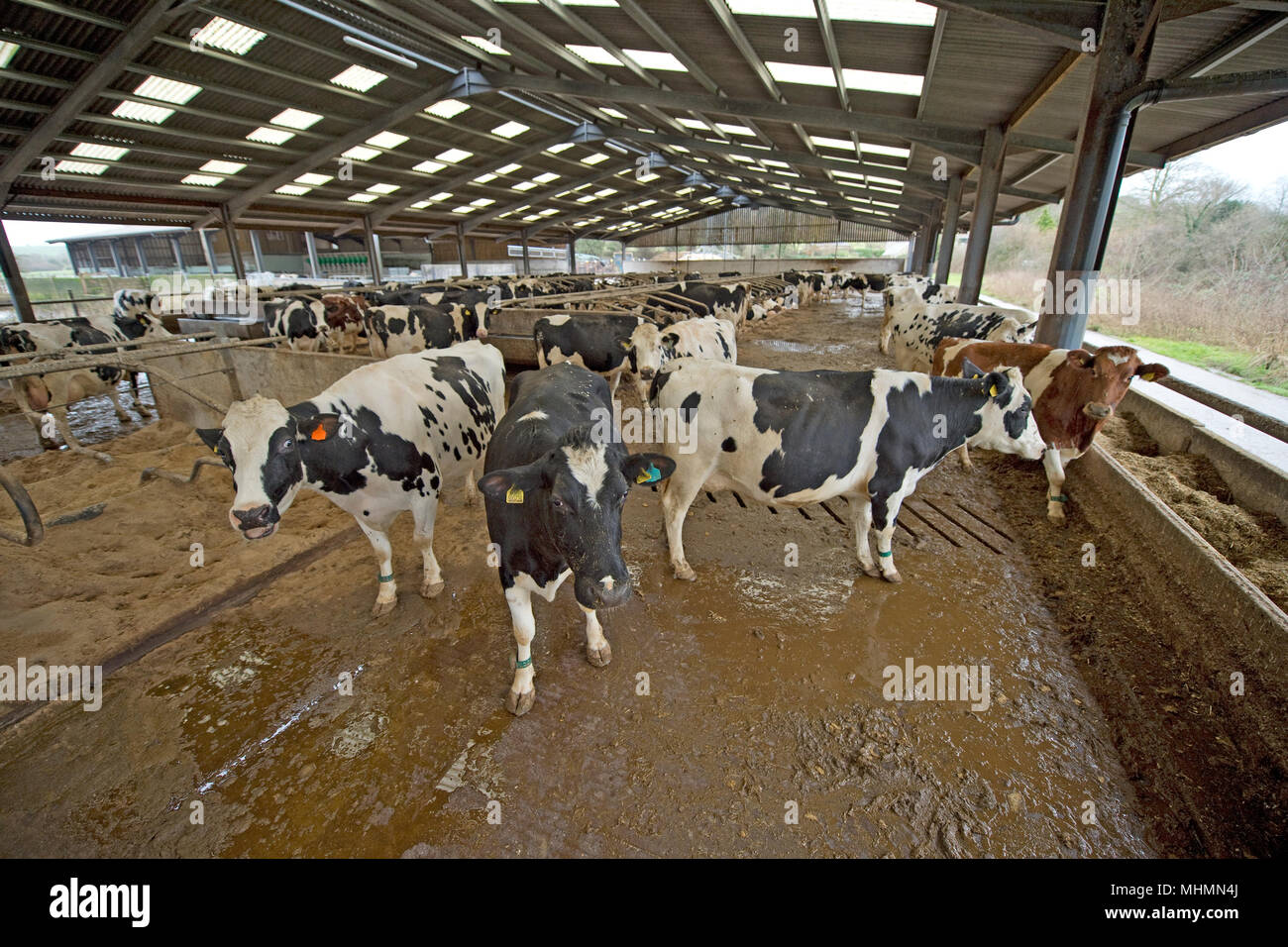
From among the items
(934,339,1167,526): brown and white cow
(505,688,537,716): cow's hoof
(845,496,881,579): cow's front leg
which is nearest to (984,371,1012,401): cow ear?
(934,339,1167,526): brown and white cow

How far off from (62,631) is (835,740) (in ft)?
15.5

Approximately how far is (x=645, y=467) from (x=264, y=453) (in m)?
2.16

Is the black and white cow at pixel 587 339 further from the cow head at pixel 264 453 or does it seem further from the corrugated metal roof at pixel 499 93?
the cow head at pixel 264 453

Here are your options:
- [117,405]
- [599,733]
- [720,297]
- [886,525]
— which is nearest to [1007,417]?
[886,525]

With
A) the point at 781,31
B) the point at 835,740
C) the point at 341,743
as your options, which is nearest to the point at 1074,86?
the point at 781,31

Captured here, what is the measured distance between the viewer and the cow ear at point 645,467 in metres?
2.46

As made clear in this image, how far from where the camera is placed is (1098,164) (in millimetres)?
5348

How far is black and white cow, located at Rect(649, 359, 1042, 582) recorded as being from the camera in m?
3.68

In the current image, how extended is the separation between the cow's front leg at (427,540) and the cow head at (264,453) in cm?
80

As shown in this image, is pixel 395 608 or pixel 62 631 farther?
pixel 395 608

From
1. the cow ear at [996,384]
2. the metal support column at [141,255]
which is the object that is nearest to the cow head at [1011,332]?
the cow ear at [996,384]

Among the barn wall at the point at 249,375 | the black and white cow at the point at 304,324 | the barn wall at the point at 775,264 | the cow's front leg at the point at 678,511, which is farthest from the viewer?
the barn wall at the point at 775,264

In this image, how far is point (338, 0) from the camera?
29.1 ft

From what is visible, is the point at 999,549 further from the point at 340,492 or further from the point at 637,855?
the point at 340,492
